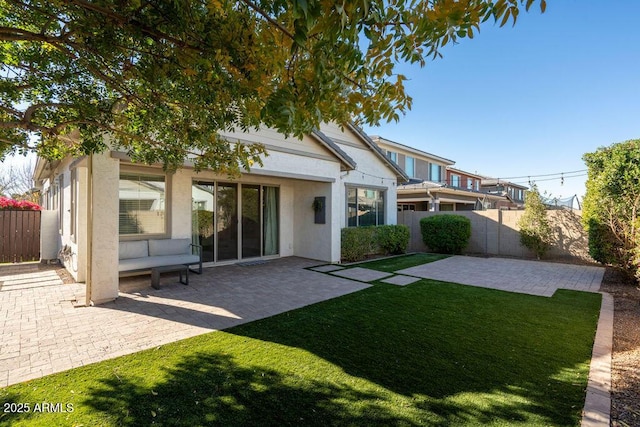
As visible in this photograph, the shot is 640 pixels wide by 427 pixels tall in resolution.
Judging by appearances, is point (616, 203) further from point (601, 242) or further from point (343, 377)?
point (343, 377)

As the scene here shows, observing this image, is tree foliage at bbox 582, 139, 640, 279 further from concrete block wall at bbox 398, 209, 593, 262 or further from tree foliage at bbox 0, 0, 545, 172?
tree foliage at bbox 0, 0, 545, 172

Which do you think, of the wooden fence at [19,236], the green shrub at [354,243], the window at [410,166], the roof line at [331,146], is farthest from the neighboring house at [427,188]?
the wooden fence at [19,236]

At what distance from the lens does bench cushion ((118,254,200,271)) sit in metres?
7.45

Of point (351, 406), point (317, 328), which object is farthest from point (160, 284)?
point (351, 406)

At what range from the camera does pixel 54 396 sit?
3.10 metres

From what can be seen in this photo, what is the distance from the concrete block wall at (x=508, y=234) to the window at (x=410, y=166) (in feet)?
25.7

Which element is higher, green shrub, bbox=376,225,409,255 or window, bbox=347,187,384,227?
window, bbox=347,187,384,227

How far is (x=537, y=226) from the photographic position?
1275 cm

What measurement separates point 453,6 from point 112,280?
7182mm

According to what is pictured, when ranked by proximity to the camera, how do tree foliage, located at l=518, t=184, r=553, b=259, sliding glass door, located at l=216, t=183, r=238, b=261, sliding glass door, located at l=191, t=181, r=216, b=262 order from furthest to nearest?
1. tree foliage, located at l=518, t=184, r=553, b=259
2. sliding glass door, located at l=216, t=183, r=238, b=261
3. sliding glass door, located at l=191, t=181, r=216, b=262

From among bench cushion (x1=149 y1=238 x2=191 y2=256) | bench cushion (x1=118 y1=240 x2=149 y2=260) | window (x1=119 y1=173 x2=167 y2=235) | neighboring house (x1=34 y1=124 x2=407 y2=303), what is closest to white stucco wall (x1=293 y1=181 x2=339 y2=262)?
neighboring house (x1=34 y1=124 x2=407 y2=303)

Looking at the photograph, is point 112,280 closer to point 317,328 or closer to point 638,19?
point 317,328

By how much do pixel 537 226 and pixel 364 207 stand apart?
721cm

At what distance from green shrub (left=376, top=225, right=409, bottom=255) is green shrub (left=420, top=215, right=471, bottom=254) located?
4.20ft
